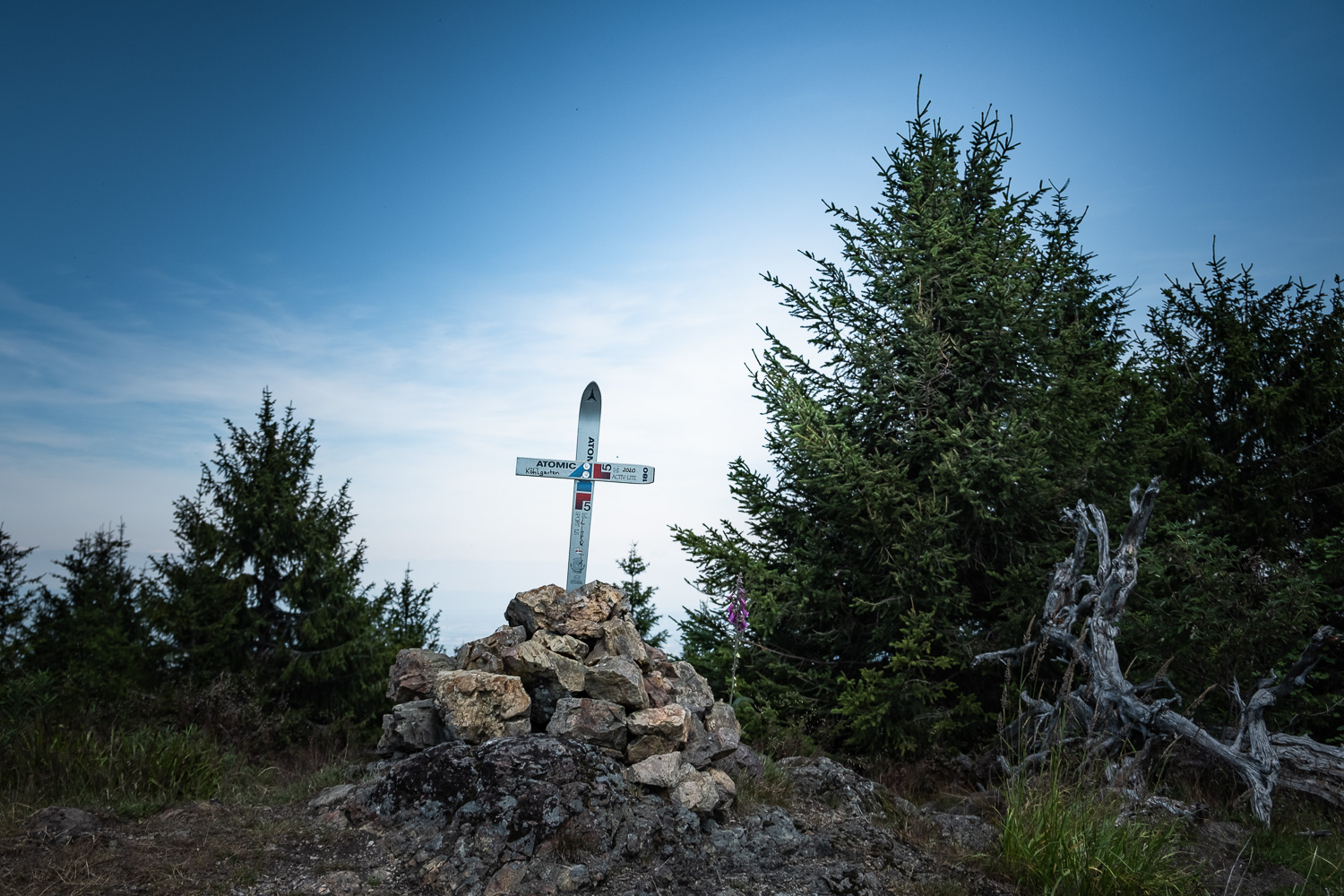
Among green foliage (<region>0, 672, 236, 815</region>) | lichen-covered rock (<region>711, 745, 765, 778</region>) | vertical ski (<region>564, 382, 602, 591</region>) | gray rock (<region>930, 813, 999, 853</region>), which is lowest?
green foliage (<region>0, 672, 236, 815</region>)

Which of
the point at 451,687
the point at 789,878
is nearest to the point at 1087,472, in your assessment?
the point at 789,878

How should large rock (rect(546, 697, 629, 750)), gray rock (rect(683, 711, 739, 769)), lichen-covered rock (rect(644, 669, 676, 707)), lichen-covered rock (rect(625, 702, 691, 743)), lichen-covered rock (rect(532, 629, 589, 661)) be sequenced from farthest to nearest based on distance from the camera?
lichen-covered rock (rect(532, 629, 589, 661)), lichen-covered rock (rect(644, 669, 676, 707)), gray rock (rect(683, 711, 739, 769)), lichen-covered rock (rect(625, 702, 691, 743)), large rock (rect(546, 697, 629, 750))

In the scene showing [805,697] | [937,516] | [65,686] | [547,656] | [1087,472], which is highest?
[1087,472]

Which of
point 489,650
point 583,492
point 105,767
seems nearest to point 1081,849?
point 489,650

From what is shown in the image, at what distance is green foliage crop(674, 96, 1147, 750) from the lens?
968 centimetres

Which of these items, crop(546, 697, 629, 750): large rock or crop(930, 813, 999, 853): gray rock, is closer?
crop(930, 813, 999, 853): gray rock

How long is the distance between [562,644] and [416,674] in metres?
1.42

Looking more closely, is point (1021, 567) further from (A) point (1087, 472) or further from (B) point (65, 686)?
(B) point (65, 686)

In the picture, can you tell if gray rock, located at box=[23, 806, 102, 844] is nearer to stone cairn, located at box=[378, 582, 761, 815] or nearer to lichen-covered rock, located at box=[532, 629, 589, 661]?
stone cairn, located at box=[378, 582, 761, 815]

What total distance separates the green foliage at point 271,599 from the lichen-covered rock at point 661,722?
20.4 feet

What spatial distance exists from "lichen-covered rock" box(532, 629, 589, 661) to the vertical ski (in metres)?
1.90

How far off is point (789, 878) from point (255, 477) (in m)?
9.91

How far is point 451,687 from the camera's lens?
6812 mm

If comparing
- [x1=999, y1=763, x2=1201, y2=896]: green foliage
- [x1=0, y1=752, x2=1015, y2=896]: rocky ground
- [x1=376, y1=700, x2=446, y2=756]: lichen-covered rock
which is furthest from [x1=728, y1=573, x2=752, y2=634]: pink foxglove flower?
[x1=999, y1=763, x2=1201, y2=896]: green foliage
